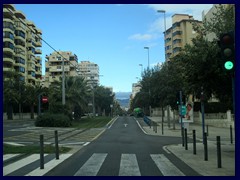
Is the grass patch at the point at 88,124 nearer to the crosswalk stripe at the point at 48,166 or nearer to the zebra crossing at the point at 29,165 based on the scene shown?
the zebra crossing at the point at 29,165

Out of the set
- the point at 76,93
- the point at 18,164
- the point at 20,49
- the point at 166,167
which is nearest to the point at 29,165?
the point at 18,164

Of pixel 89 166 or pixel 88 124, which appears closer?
pixel 89 166

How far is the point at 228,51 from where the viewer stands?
32.9 feet

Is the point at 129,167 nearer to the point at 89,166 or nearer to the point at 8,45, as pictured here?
the point at 89,166

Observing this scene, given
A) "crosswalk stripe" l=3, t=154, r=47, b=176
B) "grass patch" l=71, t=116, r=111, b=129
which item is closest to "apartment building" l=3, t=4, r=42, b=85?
"grass patch" l=71, t=116, r=111, b=129

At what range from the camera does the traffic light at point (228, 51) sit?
9.95 metres

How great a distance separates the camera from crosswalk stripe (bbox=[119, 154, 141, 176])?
10906 millimetres

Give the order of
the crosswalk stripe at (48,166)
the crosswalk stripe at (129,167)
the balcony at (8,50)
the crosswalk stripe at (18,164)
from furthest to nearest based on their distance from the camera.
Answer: the balcony at (8,50)
the crosswalk stripe at (18,164)
the crosswalk stripe at (48,166)
the crosswalk stripe at (129,167)

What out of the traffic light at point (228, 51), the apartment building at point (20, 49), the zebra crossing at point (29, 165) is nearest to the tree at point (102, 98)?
the apartment building at point (20, 49)

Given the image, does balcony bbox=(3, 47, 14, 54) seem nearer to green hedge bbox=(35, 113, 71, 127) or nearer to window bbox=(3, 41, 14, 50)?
window bbox=(3, 41, 14, 50)

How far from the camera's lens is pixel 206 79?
634 inches

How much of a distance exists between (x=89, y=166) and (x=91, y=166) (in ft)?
0.21

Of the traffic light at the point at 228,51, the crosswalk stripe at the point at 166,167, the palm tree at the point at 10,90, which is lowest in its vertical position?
the crosswalk stripe at the point at 166,167

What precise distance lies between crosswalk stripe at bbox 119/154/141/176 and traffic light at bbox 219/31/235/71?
367cm
